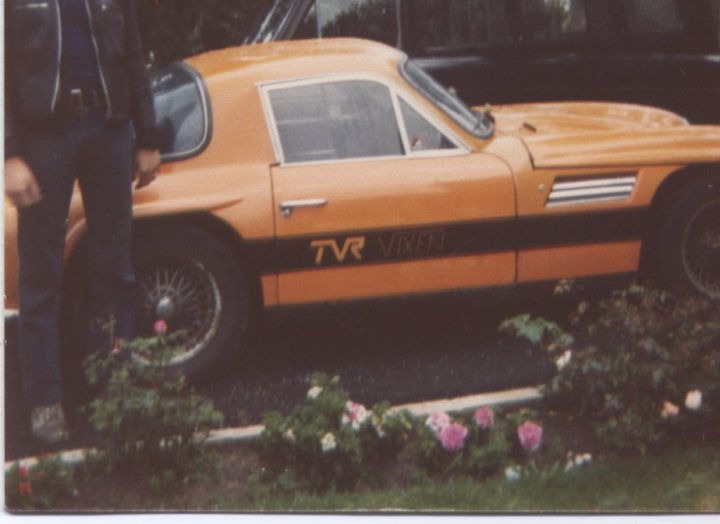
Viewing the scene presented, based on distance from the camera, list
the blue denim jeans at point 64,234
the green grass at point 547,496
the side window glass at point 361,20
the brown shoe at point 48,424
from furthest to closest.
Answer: the side window glass at point 361,20 → the brown shoe at point 48,424 → the blue denim jeans at point 64,234 → the green grass at point 547,496

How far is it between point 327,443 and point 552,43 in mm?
2006

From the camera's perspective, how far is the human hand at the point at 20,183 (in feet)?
17.8

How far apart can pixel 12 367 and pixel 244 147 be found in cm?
116

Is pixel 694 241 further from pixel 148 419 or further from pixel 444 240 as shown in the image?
pixel 148 419

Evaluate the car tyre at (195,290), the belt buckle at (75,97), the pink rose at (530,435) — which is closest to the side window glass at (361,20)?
the car tyre at (195,290)

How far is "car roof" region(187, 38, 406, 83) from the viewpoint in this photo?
5.96 metres

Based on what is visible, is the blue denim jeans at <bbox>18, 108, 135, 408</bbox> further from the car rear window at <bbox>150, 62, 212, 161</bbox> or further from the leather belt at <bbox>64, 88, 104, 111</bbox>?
the car rear window at <bbox>150, 62, 212, 161</bbox>

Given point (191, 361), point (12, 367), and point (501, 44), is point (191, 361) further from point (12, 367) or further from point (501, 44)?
point (501, 44)

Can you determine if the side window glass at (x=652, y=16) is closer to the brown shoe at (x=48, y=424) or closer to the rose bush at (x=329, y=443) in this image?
the rose bush at (x=329, y=443)

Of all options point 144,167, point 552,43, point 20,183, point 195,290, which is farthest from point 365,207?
point 20,183

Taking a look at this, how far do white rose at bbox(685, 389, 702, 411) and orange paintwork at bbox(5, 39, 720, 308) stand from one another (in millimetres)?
652

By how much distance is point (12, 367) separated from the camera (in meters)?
5.61

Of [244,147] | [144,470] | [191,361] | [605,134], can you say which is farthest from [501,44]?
[144,470]

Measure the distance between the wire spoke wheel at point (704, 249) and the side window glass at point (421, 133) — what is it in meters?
0.96
